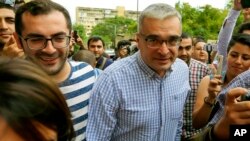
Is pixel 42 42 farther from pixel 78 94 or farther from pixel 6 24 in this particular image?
pixel 6 24

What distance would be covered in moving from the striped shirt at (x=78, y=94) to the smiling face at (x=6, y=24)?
2.42ft

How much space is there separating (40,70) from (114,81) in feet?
4.09

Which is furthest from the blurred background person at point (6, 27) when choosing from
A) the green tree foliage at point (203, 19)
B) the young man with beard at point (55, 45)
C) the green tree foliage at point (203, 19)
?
the green tree foliage at point (203, 19)

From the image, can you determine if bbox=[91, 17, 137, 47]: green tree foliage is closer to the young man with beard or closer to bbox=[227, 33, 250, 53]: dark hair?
bbox=[227, 33, 250, 53]: dark hair

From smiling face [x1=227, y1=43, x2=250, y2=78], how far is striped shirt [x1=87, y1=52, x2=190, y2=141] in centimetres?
64

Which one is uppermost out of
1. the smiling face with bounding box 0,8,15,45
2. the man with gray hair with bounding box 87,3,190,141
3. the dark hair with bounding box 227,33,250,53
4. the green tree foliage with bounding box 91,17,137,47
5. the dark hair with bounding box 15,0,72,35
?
the dark hair with bounding box 15,0,72,35

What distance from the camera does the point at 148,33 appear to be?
227 centimetres

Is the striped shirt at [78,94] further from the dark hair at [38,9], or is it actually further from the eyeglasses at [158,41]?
the eyeglasses at [158,41]

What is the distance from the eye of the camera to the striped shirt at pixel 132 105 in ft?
7.34

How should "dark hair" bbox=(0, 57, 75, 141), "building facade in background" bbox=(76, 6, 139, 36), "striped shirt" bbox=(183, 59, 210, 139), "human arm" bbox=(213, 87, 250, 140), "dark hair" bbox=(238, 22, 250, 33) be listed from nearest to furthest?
"dark hair" bbox=(0, 57, 75, 141), "human arm" bbox=(213, 87, 250, 140), "dark hair" bbox=(238, 22, 250, 33), "striped shirt" bbox=(183, 59, 210, 139), "building facade in background" bbox=(76, 6, 139, 36)

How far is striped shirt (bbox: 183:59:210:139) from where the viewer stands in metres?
3.45

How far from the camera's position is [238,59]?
2.85 m

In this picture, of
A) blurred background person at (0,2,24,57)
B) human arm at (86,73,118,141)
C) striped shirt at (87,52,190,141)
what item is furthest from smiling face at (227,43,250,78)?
blurred background person at (0,2,24,57)

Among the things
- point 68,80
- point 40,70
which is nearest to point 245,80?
point 40,70
